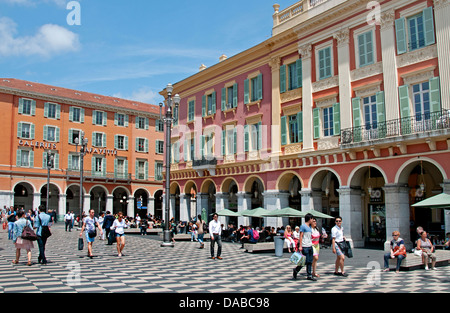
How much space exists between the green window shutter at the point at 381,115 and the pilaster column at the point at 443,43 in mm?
3074

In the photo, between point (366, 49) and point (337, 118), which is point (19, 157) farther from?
point (366, 49)

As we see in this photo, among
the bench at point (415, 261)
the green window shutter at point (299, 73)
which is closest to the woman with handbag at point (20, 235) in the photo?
the bench at point (415, 261)

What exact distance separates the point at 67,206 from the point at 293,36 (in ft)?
126

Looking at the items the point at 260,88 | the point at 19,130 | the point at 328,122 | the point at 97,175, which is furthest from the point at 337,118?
the point at 19,130

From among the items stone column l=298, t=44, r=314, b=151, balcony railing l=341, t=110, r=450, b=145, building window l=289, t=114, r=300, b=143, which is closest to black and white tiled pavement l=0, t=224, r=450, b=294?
balcony railing l=341, t=110, r=450, b=145

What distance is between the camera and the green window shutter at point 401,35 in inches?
882

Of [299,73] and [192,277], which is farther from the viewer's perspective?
[299,73]

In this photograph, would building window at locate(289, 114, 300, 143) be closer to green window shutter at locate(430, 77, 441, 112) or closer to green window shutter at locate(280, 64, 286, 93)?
green window shutter at locate(280, 64, 286, 93)

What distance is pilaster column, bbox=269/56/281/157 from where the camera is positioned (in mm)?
29703

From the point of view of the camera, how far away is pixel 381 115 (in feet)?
76.0

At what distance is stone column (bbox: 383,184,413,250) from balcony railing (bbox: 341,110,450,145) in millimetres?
2652

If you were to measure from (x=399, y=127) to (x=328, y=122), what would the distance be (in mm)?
4844

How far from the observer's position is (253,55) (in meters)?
32.4
